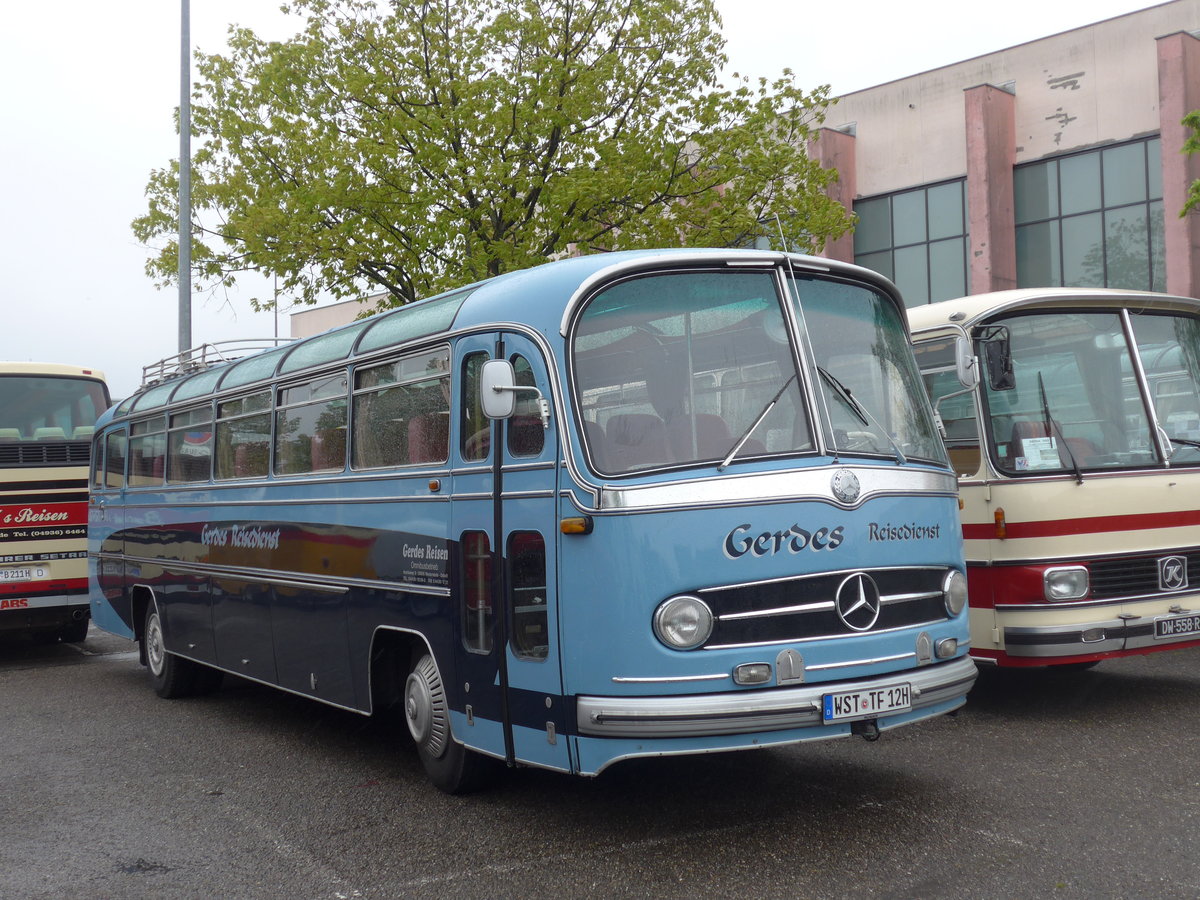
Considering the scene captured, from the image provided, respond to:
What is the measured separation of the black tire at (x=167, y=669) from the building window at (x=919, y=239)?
2423 cm

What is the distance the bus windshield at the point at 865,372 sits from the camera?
6156 mm

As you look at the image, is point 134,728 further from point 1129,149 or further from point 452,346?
point 1129,149

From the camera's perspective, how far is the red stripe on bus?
8156mm

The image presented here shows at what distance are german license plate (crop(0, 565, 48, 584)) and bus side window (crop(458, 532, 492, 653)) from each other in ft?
29.9

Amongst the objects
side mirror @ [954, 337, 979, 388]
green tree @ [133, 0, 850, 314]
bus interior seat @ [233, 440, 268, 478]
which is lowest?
bus interior seat @ [233, 440, 268, 478]

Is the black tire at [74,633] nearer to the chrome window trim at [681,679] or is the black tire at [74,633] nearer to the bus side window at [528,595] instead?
the bus side window at [528,595]

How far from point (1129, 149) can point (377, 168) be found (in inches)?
743

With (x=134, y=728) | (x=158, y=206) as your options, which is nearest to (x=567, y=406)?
(x=134, y=728)

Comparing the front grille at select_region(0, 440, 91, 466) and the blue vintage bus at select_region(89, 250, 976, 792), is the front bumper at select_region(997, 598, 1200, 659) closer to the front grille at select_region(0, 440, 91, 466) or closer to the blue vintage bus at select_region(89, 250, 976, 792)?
the blue vintage bus at select_region(89, 250, 976, 792)

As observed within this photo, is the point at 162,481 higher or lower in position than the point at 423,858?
higher

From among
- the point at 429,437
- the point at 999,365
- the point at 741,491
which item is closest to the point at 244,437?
the point at 429,437

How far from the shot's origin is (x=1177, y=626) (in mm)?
8258

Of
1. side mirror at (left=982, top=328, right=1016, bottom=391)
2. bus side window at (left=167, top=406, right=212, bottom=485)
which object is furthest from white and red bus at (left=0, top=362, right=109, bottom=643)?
side mirror at (left=982, top=328, right=1016, bottom=391)

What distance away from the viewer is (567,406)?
19.3 ft
